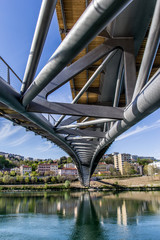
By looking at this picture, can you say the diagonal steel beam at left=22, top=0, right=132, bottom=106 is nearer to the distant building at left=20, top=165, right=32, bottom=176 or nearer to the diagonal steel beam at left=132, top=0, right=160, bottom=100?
the diagonal steel beam at left=132, top=0, right=160, bottom=100

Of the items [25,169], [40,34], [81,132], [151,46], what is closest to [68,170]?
[25,169]

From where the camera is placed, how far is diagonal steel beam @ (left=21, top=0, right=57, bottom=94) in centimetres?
247

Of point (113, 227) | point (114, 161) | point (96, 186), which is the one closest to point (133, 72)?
point (113, 227)

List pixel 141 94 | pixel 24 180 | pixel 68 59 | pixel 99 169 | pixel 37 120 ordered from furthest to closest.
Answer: pixel 99 169
pixel 24 180
pixel 37 120
pixel 141 94
pixel 68 59

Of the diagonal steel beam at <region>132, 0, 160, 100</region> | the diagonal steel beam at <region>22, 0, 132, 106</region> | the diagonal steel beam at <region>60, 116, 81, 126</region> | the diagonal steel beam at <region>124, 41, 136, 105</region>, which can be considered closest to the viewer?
the diagonal steel beam at <region>22, 0, 132, 106</region>

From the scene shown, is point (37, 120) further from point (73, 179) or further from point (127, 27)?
point (73, 179)

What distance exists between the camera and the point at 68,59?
2.75 metres

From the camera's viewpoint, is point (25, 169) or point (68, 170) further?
point (25, 169)

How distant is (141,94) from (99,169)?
115 metres

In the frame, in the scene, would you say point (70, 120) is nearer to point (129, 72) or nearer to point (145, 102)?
point (129, 72)

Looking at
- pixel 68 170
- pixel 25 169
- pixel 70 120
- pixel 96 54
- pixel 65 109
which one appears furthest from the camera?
pixel 25 169

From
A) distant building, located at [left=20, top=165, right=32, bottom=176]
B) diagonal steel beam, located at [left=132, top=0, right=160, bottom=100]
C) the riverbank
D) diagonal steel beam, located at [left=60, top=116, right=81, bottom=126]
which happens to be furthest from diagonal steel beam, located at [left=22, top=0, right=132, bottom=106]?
distant building, located at [left=20, top=165, right=32, bottom=176]

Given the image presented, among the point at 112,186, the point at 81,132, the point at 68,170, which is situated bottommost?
the point at 112,186

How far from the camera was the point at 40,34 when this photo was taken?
282 cm
